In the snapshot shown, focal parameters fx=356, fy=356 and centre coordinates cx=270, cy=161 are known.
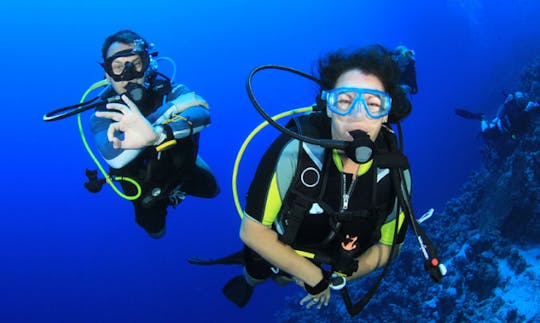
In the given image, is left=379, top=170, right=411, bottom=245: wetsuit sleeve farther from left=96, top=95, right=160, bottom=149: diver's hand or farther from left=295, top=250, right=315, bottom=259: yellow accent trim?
left=96, top=95, right=160, bottom=149: diver's hand

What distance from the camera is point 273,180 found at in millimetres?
2459

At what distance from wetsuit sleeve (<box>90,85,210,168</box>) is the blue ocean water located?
1525 millimetres

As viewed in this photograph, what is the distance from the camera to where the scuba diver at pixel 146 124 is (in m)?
3.61

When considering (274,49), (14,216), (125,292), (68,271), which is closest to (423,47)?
(274,49)

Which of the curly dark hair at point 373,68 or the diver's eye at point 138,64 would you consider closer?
the curly dark hair at point 373,68

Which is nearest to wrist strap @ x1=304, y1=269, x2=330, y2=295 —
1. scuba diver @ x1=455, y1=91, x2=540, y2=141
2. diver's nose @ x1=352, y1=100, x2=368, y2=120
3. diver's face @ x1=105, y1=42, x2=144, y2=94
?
diver's nose @ x1=352, y1=100, x2=368, y2=120

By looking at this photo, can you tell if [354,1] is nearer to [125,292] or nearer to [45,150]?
[45,150]

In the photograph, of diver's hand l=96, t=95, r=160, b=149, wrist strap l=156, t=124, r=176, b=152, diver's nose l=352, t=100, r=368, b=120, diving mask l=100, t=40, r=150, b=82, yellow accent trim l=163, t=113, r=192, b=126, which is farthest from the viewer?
diving mask l=100, t=40, r=150, b=82

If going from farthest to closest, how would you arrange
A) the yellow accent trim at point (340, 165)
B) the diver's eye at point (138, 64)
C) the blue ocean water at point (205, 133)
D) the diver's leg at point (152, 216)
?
the blue ocean water at point (205, 133), the diver's leg at point (152, 216), the diver's eye at point (138, 64), the yellow accent trim at point (340, 165)

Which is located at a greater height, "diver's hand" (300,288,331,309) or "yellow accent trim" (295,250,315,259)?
"yellow accent trim" (295,250,315,259)

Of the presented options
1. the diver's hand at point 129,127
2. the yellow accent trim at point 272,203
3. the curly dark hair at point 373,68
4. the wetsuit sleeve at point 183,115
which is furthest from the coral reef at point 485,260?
the diver's hand at point 129,127

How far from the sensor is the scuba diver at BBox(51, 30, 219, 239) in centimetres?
361

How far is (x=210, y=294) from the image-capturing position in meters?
24.3

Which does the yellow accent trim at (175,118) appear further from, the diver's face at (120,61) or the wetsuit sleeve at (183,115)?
the diver's face at (120,61)
